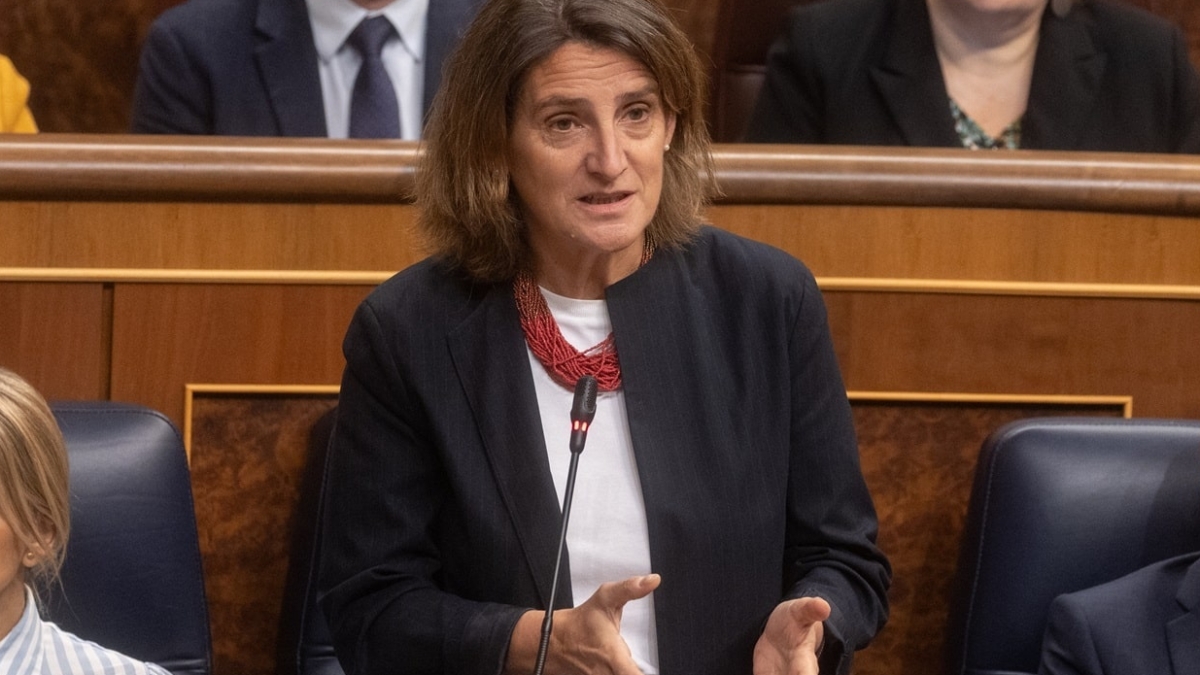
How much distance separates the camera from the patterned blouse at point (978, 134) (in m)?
1.78

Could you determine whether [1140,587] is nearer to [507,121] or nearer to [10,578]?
[507,121]

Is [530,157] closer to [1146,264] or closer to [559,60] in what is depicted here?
[559,60]

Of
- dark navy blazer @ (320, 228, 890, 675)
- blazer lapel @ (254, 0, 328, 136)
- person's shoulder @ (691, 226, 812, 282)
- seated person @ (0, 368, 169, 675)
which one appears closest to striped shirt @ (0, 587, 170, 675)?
seated person @ (0, 368, 169, 675)

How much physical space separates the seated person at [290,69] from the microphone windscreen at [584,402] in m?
0.77

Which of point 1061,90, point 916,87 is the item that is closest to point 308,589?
point 916,87

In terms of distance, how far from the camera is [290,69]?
1729 mm

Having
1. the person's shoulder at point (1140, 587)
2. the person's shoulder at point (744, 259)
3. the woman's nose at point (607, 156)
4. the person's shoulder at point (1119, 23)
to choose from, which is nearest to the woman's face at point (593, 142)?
the woman's nose at point (607, 156)

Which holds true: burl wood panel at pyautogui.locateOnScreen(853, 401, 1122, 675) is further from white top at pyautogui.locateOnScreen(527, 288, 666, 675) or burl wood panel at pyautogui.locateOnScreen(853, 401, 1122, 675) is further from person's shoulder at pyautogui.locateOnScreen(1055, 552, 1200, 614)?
white top at pyautogui.locateOnScreen(527, 288, 666, 675)

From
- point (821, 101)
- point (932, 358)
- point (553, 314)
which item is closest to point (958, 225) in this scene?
point (932, 358)

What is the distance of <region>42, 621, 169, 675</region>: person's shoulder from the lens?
3.96ft

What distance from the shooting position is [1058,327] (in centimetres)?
156

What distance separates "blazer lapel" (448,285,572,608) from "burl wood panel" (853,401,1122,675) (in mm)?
440

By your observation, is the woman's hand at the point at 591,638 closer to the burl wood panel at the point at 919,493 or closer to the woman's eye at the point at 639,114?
the woman's eye at the point at 639,114

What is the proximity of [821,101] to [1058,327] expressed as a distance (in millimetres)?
417
